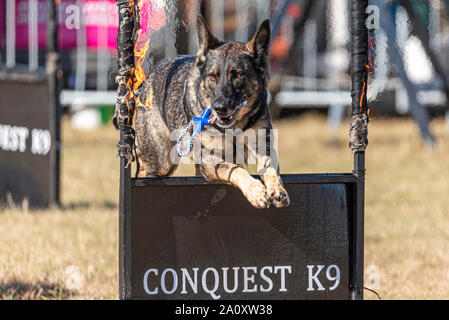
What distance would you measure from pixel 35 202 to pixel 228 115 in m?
4.07

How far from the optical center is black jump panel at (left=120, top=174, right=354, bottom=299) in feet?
11.2

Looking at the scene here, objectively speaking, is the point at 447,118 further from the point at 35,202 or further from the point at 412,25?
the point at 35,202

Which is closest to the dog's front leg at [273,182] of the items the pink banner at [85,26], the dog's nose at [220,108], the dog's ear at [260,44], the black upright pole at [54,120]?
the dog's nose at [220,108]

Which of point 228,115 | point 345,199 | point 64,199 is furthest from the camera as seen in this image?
point 64,199

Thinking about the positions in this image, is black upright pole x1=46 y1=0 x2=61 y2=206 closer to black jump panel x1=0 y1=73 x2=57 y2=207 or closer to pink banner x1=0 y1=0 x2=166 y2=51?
black jump panel x1=0 y1=73 x2=57 y2=207

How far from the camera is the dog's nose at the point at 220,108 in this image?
3357 mm

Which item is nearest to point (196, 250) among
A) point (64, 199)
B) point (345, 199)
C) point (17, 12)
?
point (345, 199)

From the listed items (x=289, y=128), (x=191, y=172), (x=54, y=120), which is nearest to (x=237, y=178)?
(x=191, y=172)

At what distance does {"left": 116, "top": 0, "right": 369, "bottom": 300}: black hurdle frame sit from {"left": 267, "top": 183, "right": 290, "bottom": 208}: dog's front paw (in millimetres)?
171

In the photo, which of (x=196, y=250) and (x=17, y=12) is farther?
(x=17, y=12)

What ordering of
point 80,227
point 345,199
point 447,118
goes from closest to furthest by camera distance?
1. point 345,199
2. point 80,227
3. point 447,118

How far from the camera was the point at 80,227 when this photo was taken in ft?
20.8

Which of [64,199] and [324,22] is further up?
[324,22]

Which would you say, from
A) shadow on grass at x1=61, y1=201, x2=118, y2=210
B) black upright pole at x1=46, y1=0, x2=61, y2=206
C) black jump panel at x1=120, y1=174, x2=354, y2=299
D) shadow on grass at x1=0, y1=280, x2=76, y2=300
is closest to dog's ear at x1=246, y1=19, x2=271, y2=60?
black jump panel at x1=120, y1=174, x2=354, y2=299
